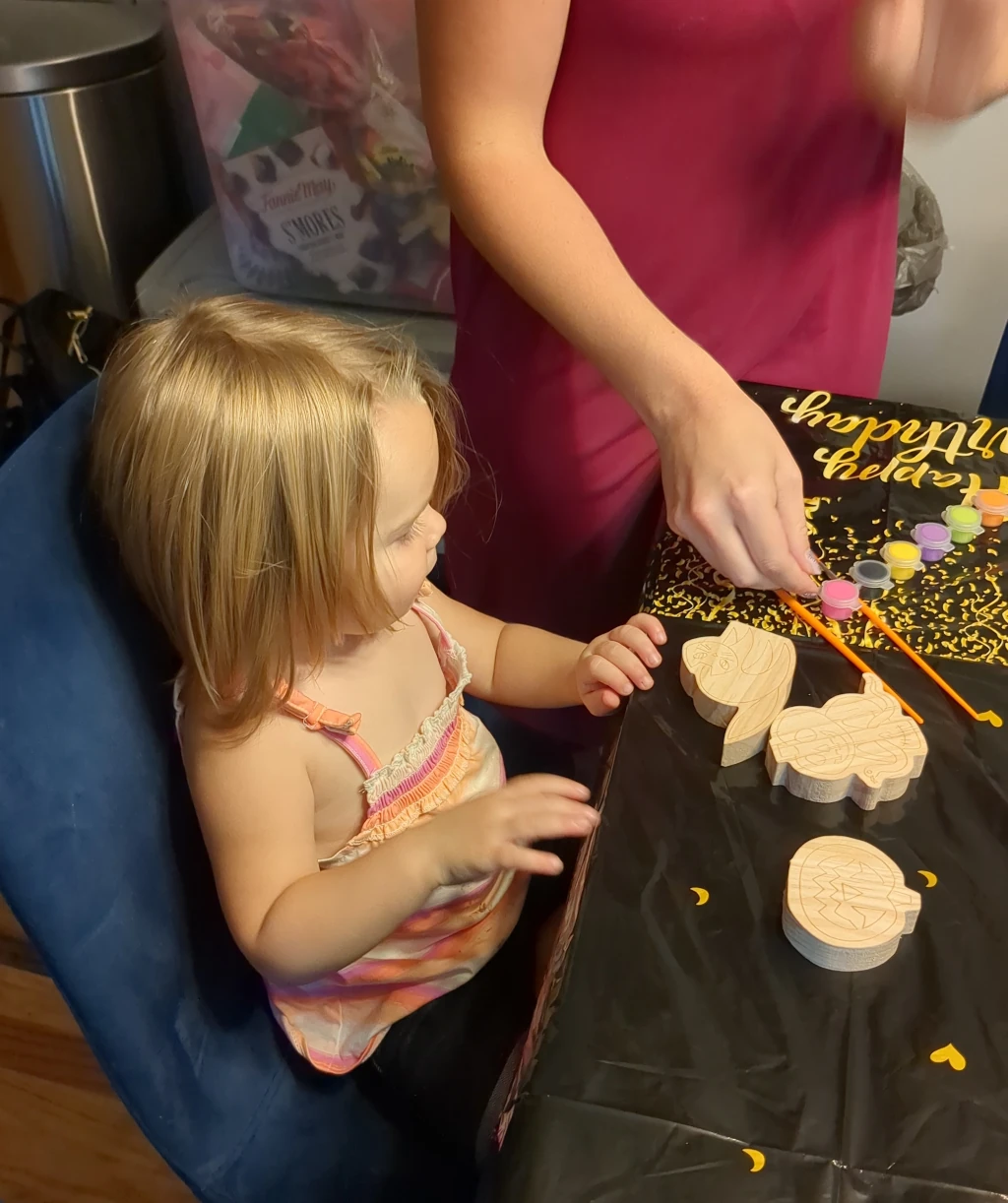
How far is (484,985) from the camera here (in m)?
0.76

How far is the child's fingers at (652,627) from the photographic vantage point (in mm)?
649

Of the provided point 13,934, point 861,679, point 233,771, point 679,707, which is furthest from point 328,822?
point 13,934

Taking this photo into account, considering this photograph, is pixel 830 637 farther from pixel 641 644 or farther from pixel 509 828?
pixel 509 828

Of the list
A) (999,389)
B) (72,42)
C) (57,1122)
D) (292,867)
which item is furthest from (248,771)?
(72,42)

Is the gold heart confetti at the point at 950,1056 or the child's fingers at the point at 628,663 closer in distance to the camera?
the gold heart confetti at the point at 950,1056

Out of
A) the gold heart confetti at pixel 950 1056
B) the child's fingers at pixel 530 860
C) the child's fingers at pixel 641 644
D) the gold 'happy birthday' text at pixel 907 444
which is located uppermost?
the gold 'happy birthday' text at pixel 907 444

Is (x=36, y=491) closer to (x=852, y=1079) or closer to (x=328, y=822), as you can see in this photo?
(x=328, y=822)

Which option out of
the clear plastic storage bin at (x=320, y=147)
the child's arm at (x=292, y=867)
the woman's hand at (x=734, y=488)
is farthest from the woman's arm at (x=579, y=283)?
the clear plastic storage bin at (x=320, y=147)

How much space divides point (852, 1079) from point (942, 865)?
132 mm

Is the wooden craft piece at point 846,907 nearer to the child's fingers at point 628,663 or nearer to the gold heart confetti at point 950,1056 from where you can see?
the gold heart confetti at point 950,1056

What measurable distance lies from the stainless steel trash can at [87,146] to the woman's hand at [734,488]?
1168mm

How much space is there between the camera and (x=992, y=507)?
72 cm

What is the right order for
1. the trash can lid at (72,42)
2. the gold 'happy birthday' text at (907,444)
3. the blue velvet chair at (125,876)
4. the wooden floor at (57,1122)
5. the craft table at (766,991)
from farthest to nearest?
the trash can lid at (72,42) → the wooden floor at (57,1122) → the gold 'happy birthday' text at (907,444) → the blue velvet chair at (125,876) → the craft table at (766,991)

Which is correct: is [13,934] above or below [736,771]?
below
